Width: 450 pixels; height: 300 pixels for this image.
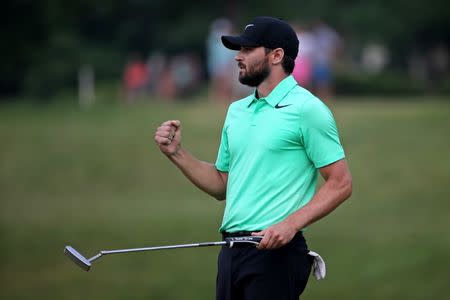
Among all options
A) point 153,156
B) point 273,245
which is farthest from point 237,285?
point 153,156

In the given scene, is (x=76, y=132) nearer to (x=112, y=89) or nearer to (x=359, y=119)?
(x=359, y=119)

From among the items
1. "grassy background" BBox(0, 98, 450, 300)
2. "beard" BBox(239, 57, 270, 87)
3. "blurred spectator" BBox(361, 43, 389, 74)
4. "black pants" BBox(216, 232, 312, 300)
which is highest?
"beard" BBox(239, 57, 270, 87)

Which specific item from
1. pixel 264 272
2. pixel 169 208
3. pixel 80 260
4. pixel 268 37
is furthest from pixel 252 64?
pixel 169 208

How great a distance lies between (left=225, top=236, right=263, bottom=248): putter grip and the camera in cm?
672

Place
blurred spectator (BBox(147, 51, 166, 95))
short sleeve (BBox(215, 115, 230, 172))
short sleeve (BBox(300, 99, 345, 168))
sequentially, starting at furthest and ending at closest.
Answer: blurred spectator (BBox(147, 51, 166, 95)), short sleeve (BBox(215, 115, 230, 172)), short sleeve (BBox(300, 99, 345, 168))

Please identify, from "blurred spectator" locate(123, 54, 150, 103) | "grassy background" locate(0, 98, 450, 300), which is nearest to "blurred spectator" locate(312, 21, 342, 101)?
"grassy background" locate(0, 98, 450, 300)

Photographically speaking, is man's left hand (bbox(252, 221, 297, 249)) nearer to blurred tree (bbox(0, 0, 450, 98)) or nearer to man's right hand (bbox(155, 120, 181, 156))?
man's right hand (bbox(155, 120, 181, 156))

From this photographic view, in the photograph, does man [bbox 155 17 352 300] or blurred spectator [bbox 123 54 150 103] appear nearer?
man [bbox 155 17 352 300]

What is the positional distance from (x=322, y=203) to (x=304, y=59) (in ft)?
74.5

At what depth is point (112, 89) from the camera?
154ft

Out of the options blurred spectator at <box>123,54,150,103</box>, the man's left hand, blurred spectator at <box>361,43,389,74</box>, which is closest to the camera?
the man's left hand

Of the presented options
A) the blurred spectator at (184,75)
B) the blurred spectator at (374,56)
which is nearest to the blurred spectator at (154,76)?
the blurred spectator at (184,75)

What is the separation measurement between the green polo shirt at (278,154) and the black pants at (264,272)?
0.14m

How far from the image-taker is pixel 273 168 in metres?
6.79
